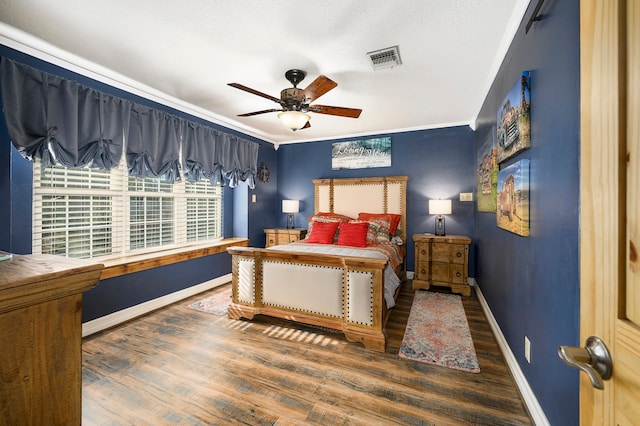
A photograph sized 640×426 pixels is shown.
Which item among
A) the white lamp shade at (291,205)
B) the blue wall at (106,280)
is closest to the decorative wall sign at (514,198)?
the white lamp shade at (291,205)

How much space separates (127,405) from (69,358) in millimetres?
1362

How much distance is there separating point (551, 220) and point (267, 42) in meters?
2.26

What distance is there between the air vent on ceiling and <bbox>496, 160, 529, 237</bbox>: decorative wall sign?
4.26 ft

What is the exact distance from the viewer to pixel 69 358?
28.8 inches

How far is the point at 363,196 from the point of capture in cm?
477

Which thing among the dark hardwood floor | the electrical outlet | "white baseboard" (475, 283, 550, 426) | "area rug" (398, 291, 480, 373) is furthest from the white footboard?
the electrical outlet

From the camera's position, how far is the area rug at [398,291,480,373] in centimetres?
216

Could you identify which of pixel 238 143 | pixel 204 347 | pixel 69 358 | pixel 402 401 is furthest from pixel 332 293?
pixel 238 143

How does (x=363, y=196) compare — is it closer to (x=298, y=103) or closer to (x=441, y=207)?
(x=441, y=207)

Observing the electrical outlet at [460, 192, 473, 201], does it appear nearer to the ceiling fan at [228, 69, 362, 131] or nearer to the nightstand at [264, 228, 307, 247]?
the ceiling fan at [228, 69, 362, 131]

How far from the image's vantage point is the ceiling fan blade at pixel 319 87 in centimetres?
220

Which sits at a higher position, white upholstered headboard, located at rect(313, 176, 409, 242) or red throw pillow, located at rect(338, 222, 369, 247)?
white upholstered headboard, located at rect(313, 176, 409, 242)

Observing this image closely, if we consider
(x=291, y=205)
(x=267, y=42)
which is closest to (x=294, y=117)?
(x=267, y=42)

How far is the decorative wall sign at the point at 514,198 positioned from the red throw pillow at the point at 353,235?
1.75 meters
